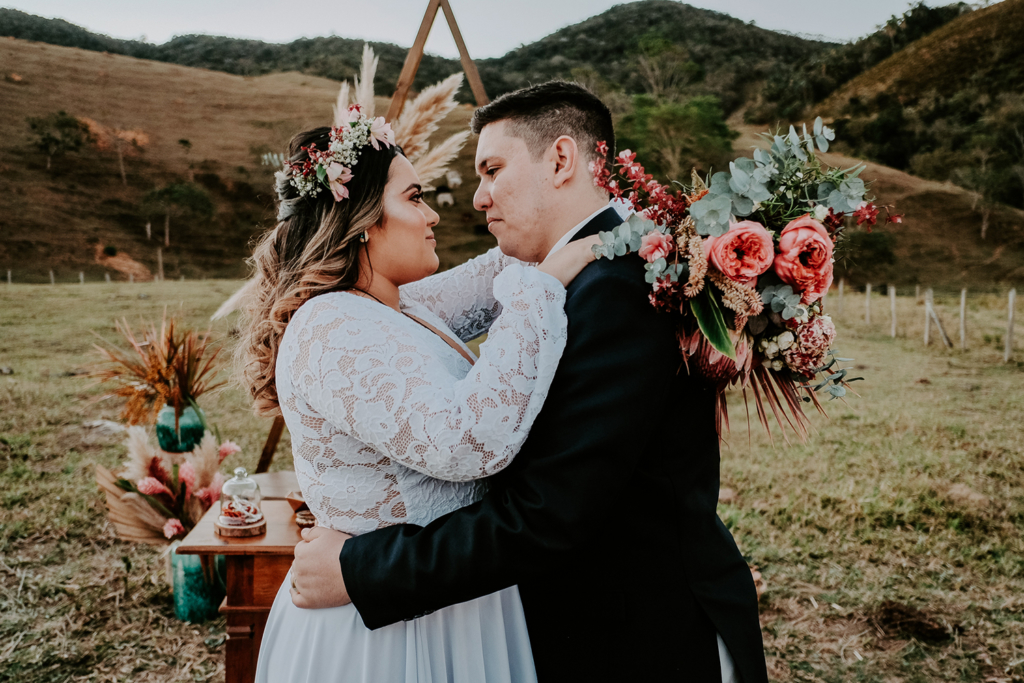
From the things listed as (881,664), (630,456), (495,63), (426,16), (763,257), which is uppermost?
(495,63)

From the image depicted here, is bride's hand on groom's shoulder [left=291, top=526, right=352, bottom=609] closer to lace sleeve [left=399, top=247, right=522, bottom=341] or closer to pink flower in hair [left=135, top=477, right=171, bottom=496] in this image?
lace sleeve [left=399, top=247, right=522, bottom=341]

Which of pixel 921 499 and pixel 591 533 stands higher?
pixel 591 533

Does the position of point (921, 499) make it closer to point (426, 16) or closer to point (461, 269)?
point (461, 269)

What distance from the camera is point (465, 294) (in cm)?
238

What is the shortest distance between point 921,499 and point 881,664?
2.36 m

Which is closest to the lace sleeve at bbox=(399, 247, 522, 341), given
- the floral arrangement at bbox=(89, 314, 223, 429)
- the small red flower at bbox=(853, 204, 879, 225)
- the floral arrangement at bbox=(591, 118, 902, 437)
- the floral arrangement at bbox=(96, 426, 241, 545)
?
the floral arrangement at bbox=(591, 118, 902, 437)

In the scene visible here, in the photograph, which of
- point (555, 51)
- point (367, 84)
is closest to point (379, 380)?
point (367, 84)

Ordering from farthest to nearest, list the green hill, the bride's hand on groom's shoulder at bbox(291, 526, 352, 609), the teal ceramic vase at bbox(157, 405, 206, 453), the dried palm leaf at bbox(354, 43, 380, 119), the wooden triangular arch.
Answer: the green hill → the teal ceramic vase at bbox(157, 405, 206, 453) → the wooden triangular arch → the dried palm leaf at bbox(354, 43, 380, 119) → the bride's hand on groom's shoulder at bbox(291, 526, 352, 609)

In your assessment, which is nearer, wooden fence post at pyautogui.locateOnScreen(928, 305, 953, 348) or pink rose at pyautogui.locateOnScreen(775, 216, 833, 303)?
Result: pink rose at pyautogui.locateOnScreen(775, 216, 833, 303)

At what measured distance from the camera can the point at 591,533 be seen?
1.35 metres

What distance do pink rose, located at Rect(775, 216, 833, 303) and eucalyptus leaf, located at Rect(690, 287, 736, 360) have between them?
5.7 inches

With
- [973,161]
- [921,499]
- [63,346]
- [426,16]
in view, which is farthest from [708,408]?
[973,161]

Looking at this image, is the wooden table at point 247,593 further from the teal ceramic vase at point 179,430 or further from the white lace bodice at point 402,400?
the teal ceramic vase at point 179,430

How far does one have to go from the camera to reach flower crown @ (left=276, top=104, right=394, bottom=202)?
175 centimetres
